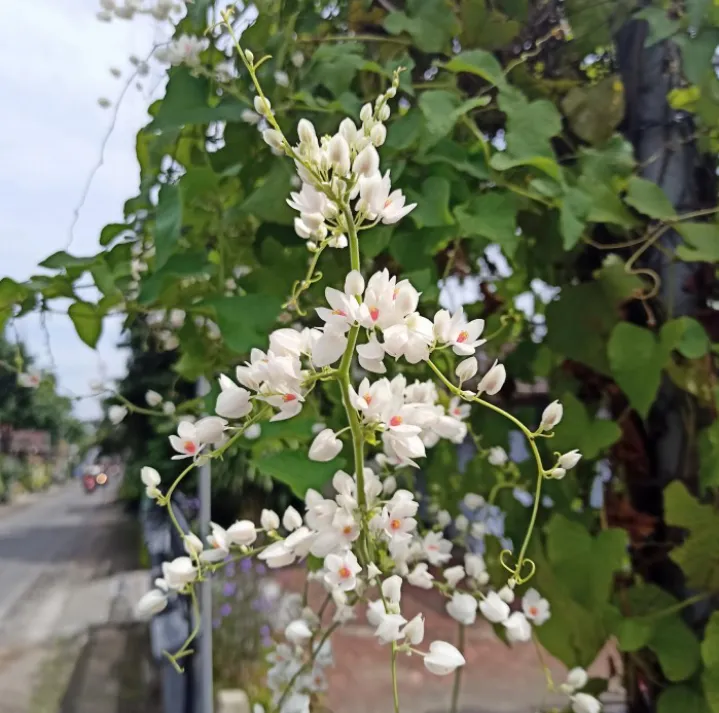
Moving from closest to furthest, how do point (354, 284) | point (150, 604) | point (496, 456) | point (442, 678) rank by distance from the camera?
1. point (354, 284)
2. point (150, 604)
3. point (496, 456)
4. point (442, 678)

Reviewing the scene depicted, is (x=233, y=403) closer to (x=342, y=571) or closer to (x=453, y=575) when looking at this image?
(x=342, y=571)

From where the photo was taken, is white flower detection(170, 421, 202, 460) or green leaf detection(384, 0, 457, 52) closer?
white flower detection(170, 421, 202, 460)

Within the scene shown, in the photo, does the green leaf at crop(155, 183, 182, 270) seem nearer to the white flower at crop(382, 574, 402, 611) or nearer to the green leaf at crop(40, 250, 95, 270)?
the green leaf at crop(40, 250, 95, 270)

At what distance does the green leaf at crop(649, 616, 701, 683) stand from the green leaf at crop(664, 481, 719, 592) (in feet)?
0.12

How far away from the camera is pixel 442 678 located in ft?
2.43

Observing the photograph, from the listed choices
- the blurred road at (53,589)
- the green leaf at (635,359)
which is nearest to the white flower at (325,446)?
the green leaf at (635,359)

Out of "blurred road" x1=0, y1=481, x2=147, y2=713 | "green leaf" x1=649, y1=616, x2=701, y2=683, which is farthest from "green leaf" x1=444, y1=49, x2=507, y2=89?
"blurred road" x1=0, y1=481, x2=147, y2=713

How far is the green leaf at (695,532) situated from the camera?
408 mm

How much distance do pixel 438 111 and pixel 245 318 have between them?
163 mm

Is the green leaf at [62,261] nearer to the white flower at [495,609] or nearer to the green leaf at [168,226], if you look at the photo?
the green leaf at [168,226]

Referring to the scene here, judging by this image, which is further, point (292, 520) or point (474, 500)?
point (474, 500)

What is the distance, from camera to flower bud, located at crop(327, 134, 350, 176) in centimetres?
19

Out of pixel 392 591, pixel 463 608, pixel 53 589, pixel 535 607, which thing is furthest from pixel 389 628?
pixel 53 589

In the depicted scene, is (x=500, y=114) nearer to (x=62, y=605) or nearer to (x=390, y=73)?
(x=390, y=73)
